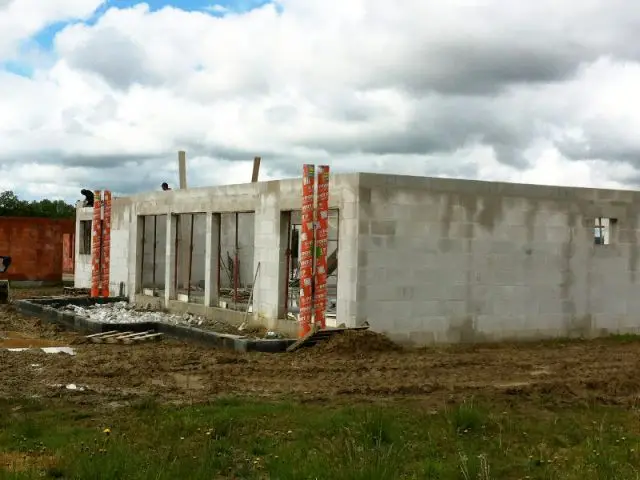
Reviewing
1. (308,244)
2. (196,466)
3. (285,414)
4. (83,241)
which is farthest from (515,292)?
(83,241)

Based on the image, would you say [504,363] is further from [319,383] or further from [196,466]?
[196,466]

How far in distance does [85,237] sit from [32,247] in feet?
13.8

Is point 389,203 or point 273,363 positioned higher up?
point 389,203

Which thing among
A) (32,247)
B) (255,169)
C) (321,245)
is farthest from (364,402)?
(32,247)

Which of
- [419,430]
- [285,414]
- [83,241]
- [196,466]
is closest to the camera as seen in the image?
[196,466]

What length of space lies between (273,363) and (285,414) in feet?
13.5

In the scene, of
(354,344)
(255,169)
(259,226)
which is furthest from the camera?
(255,169)

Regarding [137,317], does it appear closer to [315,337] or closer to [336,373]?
[315,337]

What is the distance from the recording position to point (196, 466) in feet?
20.4

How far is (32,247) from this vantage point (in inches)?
1256

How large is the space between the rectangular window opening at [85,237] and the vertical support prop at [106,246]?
4.39 meters

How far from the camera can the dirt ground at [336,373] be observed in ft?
32.5

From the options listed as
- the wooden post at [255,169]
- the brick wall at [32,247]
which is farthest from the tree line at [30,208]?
the wooden post at [255,169]

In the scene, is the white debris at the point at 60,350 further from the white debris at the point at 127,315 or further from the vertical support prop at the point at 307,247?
the vertical support prop at the point at 307,247
